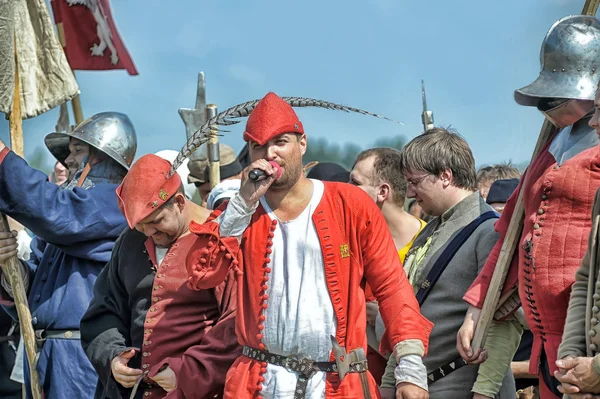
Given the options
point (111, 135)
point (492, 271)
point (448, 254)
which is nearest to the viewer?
point (492, 271)

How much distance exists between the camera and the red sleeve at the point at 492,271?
14.0ft

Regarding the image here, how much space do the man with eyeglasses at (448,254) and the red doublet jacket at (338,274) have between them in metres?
0.60

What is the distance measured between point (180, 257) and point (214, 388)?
632 mm

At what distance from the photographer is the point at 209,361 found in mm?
4441

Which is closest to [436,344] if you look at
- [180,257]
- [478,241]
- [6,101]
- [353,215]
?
[478,241]

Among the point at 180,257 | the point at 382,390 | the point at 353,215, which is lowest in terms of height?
the point at 382,390

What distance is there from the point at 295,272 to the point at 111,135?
2746 mm

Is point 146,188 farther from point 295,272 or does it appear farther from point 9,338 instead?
point 9,338

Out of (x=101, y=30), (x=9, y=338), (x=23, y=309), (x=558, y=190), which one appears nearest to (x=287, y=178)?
(x=558, y=190)

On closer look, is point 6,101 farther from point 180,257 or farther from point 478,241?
point 478,241

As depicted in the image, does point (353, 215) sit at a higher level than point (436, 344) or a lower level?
higher

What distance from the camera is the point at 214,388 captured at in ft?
14.7

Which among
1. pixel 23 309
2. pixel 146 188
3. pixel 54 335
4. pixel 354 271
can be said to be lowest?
pixel 54 335

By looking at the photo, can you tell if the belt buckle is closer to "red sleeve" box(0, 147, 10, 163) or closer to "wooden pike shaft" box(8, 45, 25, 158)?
"red sleeve" box(0, 147, 10, 163)
